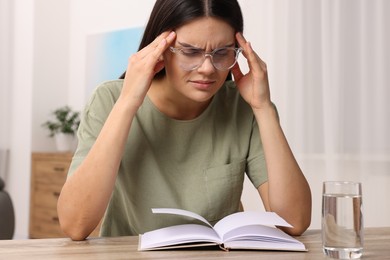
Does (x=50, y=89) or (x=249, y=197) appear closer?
(x=249, y=197)

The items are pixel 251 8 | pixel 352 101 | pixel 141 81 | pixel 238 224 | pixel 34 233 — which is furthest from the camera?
pixel 34 233

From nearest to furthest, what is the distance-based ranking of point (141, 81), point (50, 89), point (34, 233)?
point (141, 81) → point (34, 233) → point (50, 89)

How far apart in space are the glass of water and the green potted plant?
15.1ft

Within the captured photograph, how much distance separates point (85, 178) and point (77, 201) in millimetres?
57

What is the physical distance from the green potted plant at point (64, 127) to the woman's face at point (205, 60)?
4.06 meters

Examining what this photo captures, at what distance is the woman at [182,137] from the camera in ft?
5.25

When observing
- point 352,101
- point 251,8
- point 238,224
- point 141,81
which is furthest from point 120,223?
point 251,8

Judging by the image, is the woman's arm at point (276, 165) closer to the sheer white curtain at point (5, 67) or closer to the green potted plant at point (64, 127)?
the green potted plant at point (64, 127)

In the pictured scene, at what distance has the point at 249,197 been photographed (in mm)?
4008

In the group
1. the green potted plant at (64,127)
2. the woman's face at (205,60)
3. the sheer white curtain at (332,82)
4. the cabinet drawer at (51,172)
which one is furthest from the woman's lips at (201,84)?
the green potted plant at (64,127)

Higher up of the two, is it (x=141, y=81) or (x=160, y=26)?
(x=160, y=26)

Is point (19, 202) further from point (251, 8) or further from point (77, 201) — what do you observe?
point (77, 201)

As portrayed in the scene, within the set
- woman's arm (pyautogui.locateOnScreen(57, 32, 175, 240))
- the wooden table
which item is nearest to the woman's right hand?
woman's arm (pyautogui.locateOnScreen(57, 32, 175, 240))

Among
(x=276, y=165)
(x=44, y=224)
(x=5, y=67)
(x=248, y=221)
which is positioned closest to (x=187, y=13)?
(x=276, y=165)
